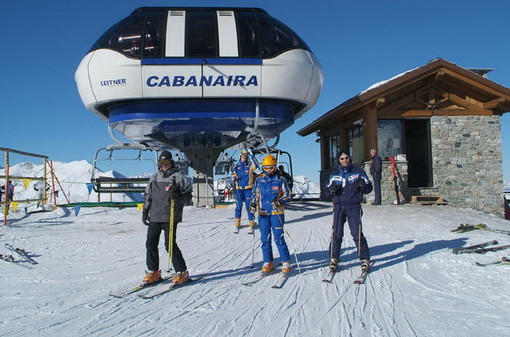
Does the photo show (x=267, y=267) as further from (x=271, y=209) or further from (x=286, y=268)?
(x=271, y=209)

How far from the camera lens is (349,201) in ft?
18.3

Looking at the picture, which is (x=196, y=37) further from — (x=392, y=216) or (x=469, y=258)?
(x=469, y=258)

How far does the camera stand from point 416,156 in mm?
14766

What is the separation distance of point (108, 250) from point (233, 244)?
7.44 ft

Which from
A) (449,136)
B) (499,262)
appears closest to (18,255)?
(499,262)

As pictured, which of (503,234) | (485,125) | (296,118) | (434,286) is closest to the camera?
(434,286)

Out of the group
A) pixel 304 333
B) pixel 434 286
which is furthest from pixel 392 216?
pixel 304 333

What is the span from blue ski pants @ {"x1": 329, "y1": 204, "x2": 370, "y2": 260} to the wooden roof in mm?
8269

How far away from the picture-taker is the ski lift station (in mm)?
9820

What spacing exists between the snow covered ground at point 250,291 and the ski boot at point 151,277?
29 centimetres

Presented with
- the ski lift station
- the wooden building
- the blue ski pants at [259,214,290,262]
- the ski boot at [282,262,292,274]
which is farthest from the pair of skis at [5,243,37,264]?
the wooden building

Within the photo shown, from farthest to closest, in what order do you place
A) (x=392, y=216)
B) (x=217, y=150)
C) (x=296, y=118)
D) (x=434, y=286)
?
(x=217, y=150) → (x=296, y=118) → (x=392, y=216) → (x=434, y=286)

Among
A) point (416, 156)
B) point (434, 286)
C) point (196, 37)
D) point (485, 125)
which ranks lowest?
point (434, 286)

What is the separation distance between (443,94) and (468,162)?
248 centimetres
